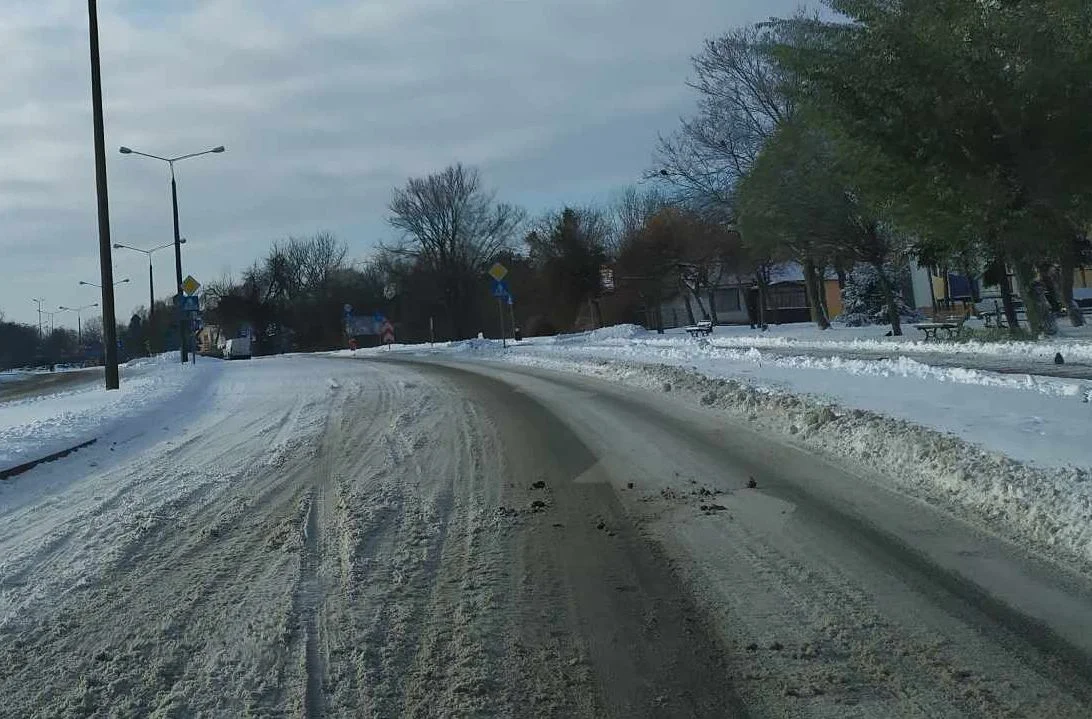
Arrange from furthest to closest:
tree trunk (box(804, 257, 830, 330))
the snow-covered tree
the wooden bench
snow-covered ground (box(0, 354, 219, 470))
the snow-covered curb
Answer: the snow-covered tree → tree trunk (box(804, 257, 830, 330)) → the wooden bench → snow-covered ground (box(0, 354, 219, 470)) → the snow-covered curb

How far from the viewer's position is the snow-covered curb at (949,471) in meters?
6.60

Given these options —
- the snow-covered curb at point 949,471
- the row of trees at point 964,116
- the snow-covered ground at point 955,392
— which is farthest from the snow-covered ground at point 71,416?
the row of trees at point 964,116

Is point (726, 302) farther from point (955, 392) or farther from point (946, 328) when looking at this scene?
point (955, 392)

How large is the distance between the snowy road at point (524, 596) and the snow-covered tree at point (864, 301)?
39.3 m

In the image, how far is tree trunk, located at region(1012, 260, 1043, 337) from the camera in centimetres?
2381

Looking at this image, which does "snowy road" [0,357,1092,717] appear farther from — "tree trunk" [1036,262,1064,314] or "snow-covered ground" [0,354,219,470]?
"tree trunk" [1036,262,1064,314]

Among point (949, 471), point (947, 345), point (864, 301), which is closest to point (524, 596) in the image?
point (949, 471)

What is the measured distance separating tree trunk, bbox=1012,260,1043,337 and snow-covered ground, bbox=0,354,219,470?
20.2m

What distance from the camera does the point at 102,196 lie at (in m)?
22.7

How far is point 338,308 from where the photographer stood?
4013 inches

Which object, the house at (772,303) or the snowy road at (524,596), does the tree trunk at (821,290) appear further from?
the snowy road at (524,596)

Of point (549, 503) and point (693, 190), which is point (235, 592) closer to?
point (549, 503)

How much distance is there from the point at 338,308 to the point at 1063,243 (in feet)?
283

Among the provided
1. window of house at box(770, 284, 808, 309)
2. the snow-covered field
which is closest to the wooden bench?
the snow-covered field
